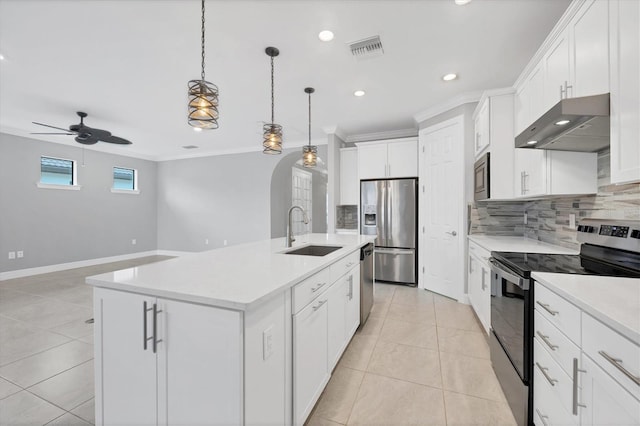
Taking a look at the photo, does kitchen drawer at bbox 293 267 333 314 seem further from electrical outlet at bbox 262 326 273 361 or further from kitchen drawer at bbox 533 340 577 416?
kitchen drawer at bbox 533 340 577 416

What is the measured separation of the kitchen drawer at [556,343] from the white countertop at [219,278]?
46.3 inches

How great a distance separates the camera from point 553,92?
1.84 metres

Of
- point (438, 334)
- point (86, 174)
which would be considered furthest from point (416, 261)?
point (86, 174)

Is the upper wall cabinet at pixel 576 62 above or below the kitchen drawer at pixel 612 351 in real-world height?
above

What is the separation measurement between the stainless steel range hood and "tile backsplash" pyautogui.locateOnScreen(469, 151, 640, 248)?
0.30 meters

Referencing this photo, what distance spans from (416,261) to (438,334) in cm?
173

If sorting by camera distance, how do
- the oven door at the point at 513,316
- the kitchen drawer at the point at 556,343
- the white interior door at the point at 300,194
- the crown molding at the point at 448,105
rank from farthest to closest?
the white interior door at the point at 300,194
the crown molding at the point at 448,105
the oven door at the point at 513,316
the kitchen drawer at the point at 556,343

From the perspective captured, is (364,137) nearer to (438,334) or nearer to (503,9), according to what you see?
(503,9)

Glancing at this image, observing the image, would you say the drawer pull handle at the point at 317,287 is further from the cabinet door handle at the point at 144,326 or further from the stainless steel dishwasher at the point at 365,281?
the stainless steel dishwasher at the point at 365,281

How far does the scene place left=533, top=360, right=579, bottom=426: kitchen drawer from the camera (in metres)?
1.15

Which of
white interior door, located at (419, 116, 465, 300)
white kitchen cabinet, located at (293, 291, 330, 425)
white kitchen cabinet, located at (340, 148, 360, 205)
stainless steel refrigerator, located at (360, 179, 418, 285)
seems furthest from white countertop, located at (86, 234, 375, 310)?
white kitchen cabinet, located at (340, 148, 360, 205)

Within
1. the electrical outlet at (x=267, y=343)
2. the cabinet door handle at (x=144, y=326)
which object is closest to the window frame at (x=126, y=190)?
the cabinet door handle at (x=144, y=326)

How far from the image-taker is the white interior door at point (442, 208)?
11.6 ft

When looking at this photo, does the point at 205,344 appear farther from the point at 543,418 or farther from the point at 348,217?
the point at 348,217
